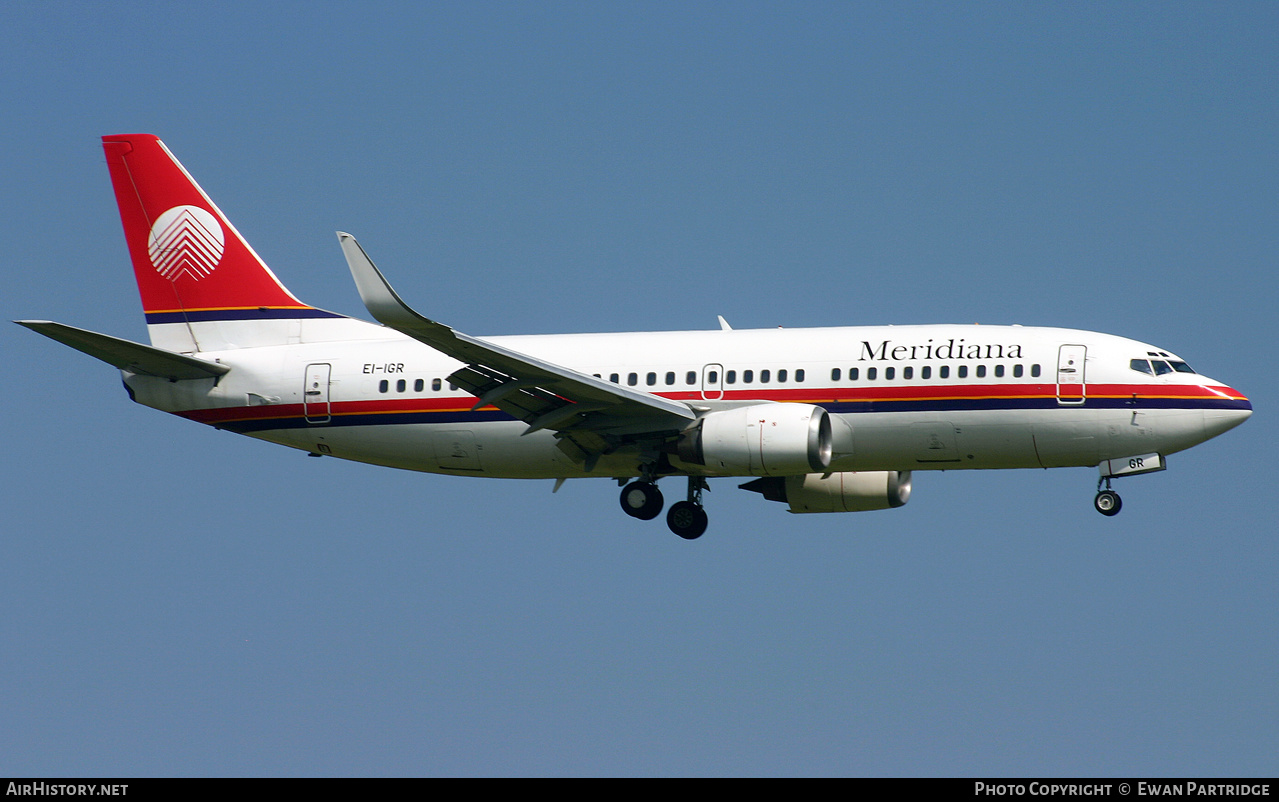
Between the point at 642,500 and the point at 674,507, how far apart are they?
102 cm

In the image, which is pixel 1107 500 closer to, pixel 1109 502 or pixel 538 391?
pixel 1109 502

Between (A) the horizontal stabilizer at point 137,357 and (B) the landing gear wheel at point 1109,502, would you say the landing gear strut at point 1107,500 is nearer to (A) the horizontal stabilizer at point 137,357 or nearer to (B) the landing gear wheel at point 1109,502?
(B) the landing gear wheel at point 1109,502

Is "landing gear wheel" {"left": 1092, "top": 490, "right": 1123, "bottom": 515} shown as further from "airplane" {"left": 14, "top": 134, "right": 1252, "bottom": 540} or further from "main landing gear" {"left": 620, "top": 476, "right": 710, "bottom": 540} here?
"main landing gear" {"left": 620, "top": 476, "right": 710, "bottom": 540}

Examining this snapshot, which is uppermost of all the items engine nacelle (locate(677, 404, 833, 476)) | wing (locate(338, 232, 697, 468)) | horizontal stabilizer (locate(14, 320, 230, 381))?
horizontal stabilizer (locate(14, 320, 230, 381))

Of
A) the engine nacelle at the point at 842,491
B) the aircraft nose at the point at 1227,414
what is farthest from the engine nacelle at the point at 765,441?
the aircraft nose at the point at 1227,414

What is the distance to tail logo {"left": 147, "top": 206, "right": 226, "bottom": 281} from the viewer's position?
45.7 metres

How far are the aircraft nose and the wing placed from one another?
12.1m

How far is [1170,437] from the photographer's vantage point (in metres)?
37.8

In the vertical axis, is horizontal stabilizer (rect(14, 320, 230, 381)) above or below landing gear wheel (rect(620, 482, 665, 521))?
above

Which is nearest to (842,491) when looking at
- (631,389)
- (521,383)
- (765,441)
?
(765,441)

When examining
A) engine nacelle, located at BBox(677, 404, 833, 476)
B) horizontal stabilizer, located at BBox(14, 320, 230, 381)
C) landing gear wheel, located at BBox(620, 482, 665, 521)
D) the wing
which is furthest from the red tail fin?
engine nacelle, located at BBox(677, 404, 833, 476)
